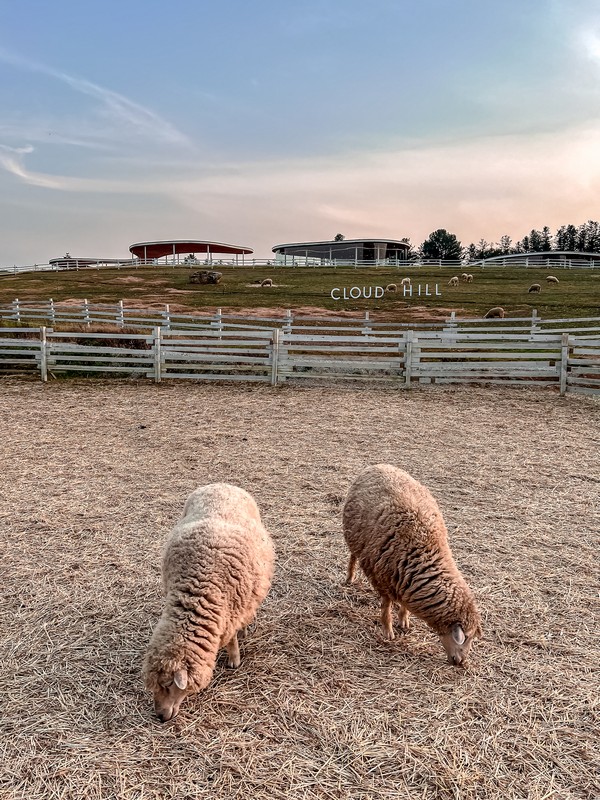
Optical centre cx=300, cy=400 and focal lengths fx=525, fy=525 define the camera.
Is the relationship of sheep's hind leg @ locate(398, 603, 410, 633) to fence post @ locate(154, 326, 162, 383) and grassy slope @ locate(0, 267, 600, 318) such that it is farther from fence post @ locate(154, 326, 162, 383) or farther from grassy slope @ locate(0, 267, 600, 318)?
grassy slope @ locate(0, 267, 600, 318)

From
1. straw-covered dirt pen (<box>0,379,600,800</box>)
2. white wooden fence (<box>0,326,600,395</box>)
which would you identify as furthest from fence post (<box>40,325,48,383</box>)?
straw-covered dirt pen (<box>0,379,600,800</box>)

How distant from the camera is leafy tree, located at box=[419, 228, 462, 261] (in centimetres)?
9612

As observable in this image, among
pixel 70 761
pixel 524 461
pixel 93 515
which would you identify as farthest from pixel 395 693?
pixel 524 461

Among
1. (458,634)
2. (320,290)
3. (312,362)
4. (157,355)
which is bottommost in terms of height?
(458,634)

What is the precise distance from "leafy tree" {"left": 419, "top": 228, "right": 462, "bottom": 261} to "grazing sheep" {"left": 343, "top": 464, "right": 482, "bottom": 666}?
98.6 m

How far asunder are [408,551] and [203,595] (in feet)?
4.45

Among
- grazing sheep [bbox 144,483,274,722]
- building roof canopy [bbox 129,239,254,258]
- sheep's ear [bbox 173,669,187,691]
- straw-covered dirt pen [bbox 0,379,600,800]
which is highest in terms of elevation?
building roof canopy [bbox 129,239,254,258]

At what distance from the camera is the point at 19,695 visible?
9.82 ft

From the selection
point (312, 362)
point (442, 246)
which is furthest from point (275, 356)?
point (442, 246)

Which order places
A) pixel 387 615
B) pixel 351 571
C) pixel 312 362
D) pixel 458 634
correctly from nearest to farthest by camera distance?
pixel 458 634 → pixel 387 615 → pixel 351 571 → pixel 312 362

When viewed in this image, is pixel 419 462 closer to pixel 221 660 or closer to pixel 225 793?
→ pixel 221 660

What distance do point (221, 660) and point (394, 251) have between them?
7001 centimetres

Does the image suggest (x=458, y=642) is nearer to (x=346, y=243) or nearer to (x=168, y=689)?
(x=168, y=689)

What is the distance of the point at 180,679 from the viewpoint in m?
2.67
